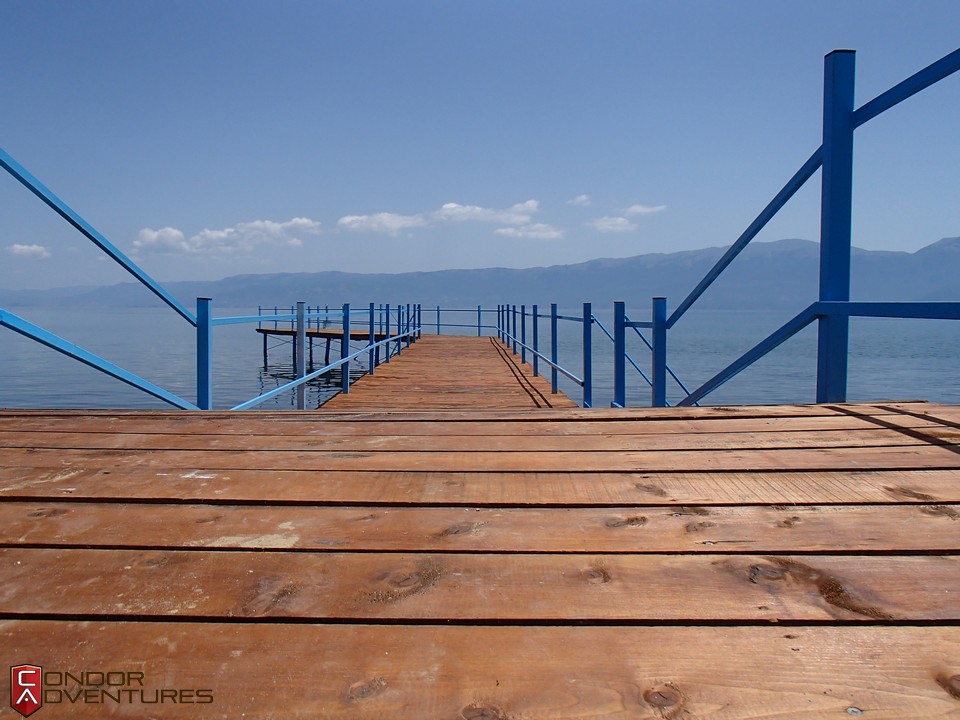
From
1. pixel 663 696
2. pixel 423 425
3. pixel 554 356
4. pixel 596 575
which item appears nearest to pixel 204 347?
pixel 423 425

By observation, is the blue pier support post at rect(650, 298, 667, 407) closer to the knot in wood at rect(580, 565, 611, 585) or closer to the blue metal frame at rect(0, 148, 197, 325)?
the blue metal frame at rect(0, 148, 197, 325)

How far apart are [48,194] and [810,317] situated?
2289 mm

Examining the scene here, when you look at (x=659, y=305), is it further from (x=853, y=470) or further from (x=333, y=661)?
(x=333, y=661)

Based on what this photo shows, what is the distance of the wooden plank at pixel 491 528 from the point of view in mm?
1042

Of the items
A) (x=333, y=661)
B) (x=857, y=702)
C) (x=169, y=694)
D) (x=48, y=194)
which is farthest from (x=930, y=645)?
(x=48, y=194)

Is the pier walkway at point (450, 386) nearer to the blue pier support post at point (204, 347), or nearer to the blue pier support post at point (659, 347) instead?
the blue pier support post at point (204, 347)

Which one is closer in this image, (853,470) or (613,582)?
(613,582)

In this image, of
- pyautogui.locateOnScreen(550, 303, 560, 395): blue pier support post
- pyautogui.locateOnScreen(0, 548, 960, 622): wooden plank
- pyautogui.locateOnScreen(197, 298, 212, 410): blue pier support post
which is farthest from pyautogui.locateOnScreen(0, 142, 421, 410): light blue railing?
pyautogui.locateOnScreen(550, 303, 560, 395): blue pier support post

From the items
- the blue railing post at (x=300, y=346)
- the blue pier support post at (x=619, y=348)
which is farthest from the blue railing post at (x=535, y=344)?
the blue railing post at (x=300, y=346)

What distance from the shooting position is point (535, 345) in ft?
23.9

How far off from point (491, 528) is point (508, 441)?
2.16 feet

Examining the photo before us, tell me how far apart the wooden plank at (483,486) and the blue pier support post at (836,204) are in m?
0.84

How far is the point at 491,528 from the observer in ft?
3.68

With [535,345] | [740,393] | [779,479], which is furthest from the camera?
[740,393]
